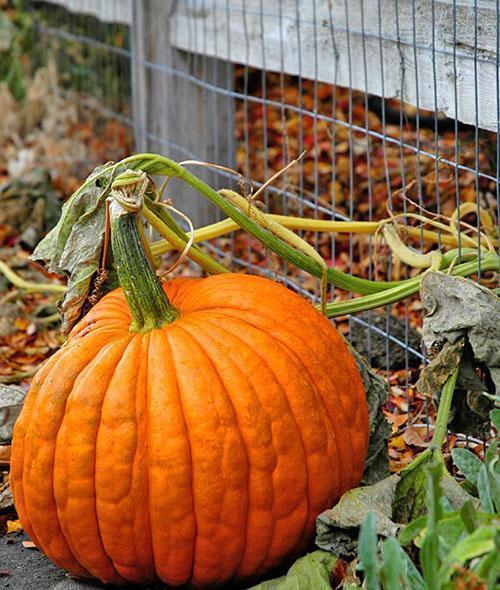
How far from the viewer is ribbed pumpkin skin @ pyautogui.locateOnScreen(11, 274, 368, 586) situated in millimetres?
2504

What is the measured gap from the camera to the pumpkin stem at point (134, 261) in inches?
104

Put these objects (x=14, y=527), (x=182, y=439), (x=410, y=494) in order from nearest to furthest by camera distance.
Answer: (x=182, y=439), (x=410, y=494), (x=14, y=527)

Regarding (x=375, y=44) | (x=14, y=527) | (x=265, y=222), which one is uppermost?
Answer: (x=375, y=44)

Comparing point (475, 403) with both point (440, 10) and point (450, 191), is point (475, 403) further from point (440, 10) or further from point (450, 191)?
point (450, 191)

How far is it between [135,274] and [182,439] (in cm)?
43

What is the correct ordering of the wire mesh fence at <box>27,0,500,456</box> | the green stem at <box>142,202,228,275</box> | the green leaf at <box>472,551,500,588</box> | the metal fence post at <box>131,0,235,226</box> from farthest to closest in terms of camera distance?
the metal fence post at <box>131,0,235,226</box>, the wire mesh fence at <box>27,0,500,456</box>, the green stem at <box>142,202,228,275</box>, the green leaf at <box>472,551,500,588</box>

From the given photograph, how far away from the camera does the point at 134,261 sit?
266cm

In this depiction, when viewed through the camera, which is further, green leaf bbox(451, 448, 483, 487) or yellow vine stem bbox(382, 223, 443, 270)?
yellow vine stem bbox(382, 223, 443, 270)

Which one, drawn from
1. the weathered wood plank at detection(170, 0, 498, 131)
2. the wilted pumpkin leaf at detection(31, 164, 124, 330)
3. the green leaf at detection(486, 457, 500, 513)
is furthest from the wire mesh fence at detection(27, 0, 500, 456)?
the green leaf at detection(486, 457, 500, 513)

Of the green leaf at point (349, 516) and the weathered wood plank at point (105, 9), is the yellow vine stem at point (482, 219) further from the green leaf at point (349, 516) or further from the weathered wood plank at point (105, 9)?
the weathered wood plank at point (105, 9)

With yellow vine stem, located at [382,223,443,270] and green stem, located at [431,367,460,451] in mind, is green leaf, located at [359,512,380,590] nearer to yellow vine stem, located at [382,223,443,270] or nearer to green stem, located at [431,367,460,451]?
green stem, located at [431,367,460,451]

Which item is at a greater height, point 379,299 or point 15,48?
point 379,299

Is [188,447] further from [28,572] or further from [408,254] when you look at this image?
[408,254]

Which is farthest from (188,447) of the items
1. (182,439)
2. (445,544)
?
(445,544)
